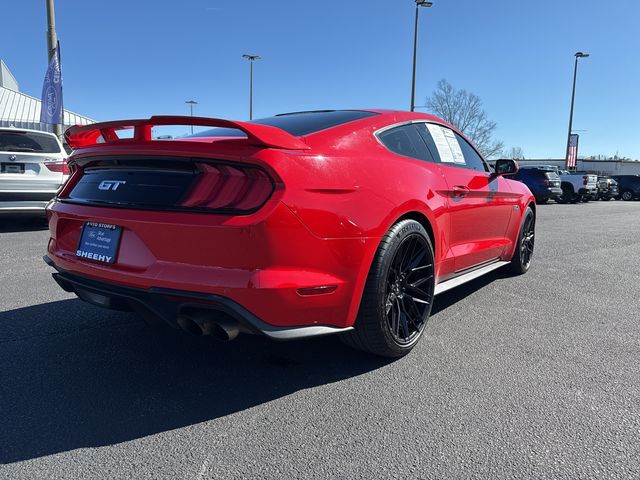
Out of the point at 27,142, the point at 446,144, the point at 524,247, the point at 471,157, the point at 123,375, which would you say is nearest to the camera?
the point at 123,375

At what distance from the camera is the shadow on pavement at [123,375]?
218cm

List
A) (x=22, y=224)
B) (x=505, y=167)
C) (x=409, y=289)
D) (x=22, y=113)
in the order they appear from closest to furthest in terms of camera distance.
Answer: (x=409, y=289)
(x=505, y=167)
(x=22, y=224)
(x=22, y=113)

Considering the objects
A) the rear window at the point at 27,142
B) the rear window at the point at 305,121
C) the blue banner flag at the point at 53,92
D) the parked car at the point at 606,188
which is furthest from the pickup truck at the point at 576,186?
the rear window at the point at 305,121

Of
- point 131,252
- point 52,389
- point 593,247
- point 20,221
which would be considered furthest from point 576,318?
point 20,221

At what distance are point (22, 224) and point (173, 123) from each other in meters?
8.06

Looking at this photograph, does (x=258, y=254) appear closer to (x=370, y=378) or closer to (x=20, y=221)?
(x=370, y=378)

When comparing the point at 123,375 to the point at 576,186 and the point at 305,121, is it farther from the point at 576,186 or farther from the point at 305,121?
the point at 576,186

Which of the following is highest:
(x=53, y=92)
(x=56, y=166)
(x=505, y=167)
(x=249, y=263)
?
(x=53, y=92)

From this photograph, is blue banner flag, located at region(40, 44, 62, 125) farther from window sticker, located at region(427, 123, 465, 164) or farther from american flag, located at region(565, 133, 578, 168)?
american flag, located at region(565, 133, 578, 168)

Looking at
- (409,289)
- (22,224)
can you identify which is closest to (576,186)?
(22,224)

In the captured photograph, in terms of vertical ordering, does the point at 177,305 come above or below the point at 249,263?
below

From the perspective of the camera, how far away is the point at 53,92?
13055 millimetres

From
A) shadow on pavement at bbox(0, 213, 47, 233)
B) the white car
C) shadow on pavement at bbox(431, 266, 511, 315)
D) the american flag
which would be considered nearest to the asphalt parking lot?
shadow on pavement at bbox(431, 266, 511, 315)

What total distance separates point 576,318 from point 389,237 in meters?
2.17
